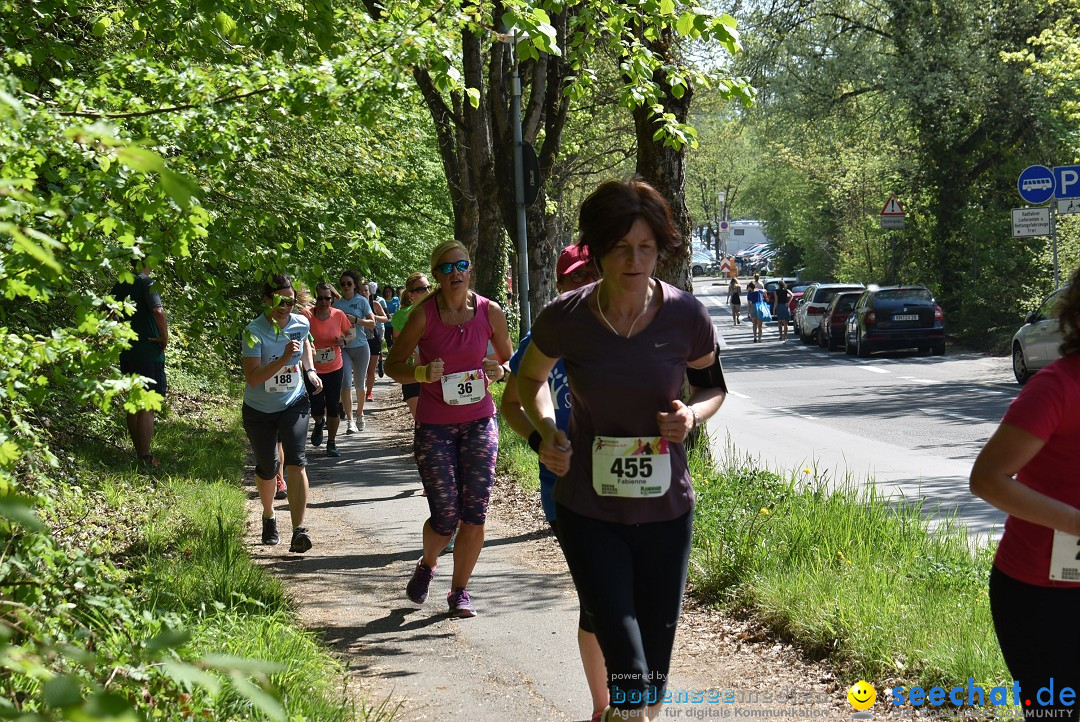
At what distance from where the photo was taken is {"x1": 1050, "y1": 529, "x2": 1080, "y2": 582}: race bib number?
3025mm

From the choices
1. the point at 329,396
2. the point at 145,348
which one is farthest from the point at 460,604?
the point at 329,396

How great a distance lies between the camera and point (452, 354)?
7090mm

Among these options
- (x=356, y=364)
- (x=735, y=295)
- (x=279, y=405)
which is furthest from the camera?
(x=735, y=295)

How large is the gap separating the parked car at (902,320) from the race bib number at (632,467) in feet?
85.3

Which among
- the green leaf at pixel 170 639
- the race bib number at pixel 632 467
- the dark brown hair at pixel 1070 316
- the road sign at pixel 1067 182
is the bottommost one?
the race bib number at pixel 632 467

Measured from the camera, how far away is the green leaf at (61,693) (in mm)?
1373

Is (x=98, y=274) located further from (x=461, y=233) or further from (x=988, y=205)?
(x=988, y=205)

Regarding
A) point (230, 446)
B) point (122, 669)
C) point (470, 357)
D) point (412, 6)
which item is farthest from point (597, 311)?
point (230, 446)

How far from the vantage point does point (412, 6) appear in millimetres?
9312

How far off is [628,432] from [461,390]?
123 inches

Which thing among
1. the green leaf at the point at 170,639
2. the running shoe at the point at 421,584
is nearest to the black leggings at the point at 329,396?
the running shoe at the point at 421,584

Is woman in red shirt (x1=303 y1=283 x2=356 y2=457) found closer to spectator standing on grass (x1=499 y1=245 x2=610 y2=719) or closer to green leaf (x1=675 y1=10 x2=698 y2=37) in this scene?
green leaf (x1=675 y1=10 x2=698 y2=37)

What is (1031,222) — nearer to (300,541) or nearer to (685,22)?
(685,22)

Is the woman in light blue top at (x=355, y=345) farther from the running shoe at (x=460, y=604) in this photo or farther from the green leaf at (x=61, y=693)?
the green leaf at (x=61, y=693)
